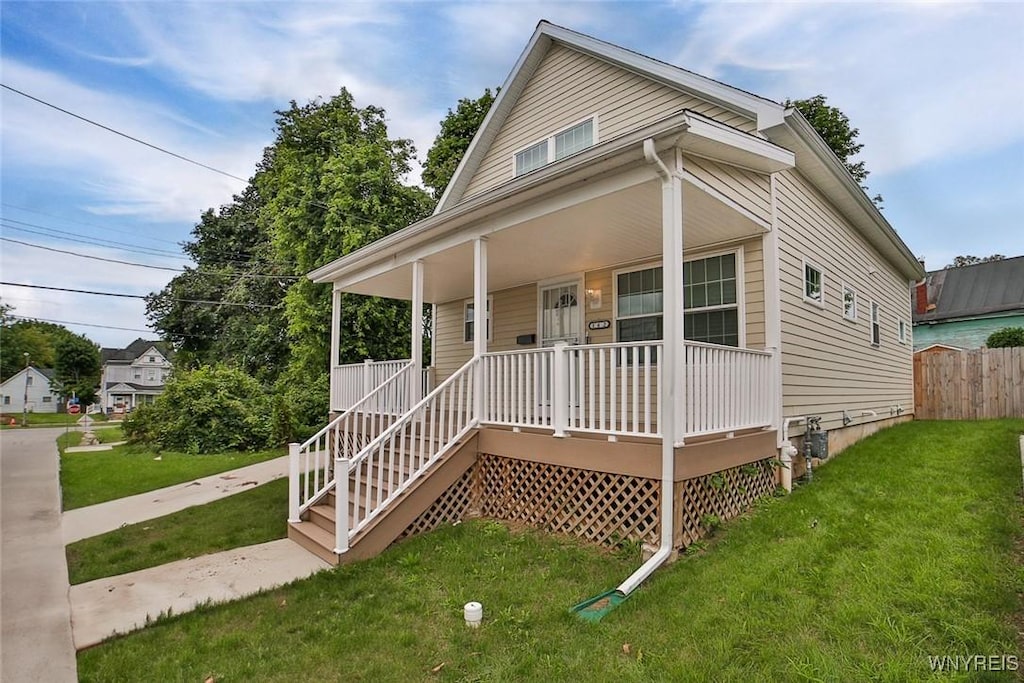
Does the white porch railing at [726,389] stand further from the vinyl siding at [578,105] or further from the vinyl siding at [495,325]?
the vinyl siding at [495,325]

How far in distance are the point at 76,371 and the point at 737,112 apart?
55454 mm

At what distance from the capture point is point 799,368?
668 centimetres

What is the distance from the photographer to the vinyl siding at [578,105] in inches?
298

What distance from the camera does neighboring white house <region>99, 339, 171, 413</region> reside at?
47.7 meters

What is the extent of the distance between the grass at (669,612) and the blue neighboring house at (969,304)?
17.3 m

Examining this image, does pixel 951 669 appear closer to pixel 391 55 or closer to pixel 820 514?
pixel 820 514

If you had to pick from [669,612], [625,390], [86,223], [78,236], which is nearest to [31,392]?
[86,223]

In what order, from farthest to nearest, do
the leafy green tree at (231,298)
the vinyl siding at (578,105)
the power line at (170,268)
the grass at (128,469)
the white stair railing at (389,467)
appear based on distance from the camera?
the leafy green tree at (231,298)
the power line at (170,268)
the grass at (128,469)
the vinyl siding at (578,105)
the white stair railing at (389,467)

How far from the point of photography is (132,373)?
2014 inches

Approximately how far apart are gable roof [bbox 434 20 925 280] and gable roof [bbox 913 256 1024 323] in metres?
9.72

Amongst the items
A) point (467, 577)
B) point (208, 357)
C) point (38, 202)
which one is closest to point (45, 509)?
point (467, 577)

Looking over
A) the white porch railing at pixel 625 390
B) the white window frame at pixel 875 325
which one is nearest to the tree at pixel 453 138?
the white window frame at pixel 875 325

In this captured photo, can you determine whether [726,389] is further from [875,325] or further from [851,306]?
[875,325]

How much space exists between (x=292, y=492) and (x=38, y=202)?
638 inches
